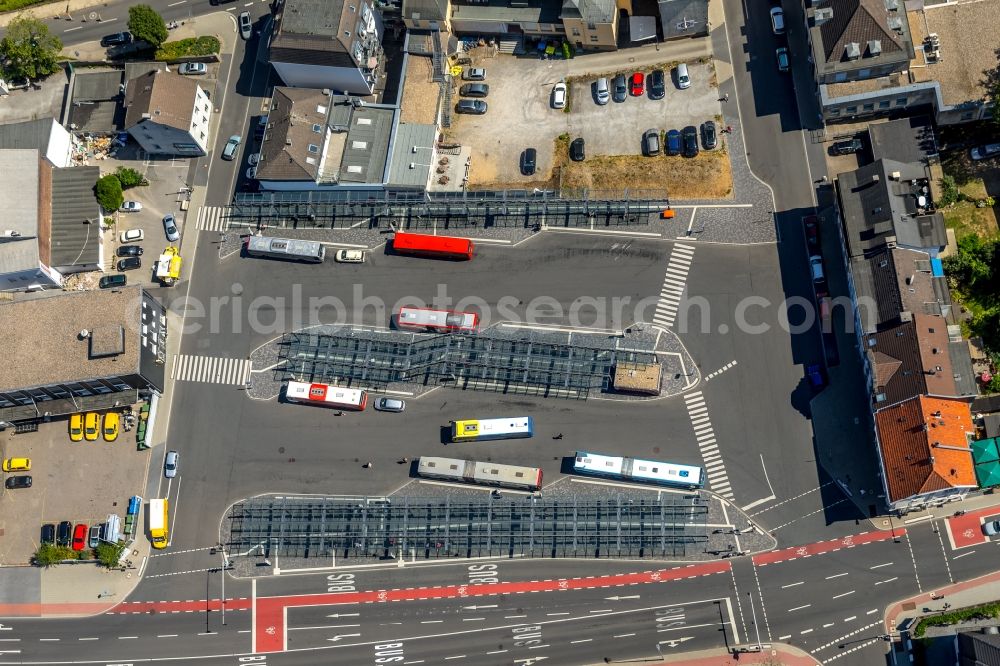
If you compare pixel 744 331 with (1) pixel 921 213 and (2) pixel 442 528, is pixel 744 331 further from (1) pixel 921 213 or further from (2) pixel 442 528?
(2) pixel 442 528

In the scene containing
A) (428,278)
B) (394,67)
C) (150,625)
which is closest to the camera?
(150,625)

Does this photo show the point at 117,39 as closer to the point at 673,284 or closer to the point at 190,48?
the point at 190,48

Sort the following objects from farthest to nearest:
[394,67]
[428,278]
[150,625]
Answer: [394,67], [428,278], [150,625]

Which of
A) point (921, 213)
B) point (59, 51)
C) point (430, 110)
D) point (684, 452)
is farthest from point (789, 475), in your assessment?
point (59, 51)

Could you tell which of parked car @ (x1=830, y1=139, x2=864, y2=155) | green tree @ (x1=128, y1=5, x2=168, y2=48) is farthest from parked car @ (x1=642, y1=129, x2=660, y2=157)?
green tree @ (x1=128, y1=5, x2=168, y2=48)

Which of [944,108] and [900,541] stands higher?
[944,108]

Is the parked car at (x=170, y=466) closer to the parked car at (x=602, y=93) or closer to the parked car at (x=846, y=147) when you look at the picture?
the parked car at (x=602, y=93)
